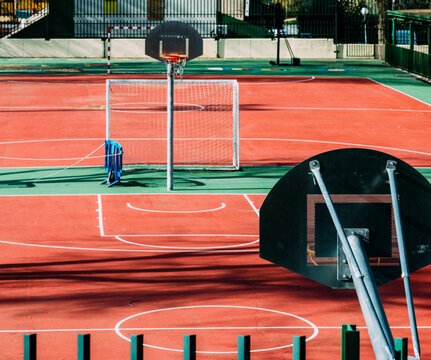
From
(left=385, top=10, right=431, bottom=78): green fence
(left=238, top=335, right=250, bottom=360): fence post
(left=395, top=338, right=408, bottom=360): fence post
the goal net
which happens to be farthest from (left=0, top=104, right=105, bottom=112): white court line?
(left=395, top=338, right=408, bottom=360): fence post

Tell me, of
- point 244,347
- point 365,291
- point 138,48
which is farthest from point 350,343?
point 138,48

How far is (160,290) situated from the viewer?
41.9 ft

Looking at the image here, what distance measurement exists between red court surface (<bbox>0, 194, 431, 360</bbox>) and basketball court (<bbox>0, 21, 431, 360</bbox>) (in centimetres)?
2

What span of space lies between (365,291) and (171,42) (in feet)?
55.2

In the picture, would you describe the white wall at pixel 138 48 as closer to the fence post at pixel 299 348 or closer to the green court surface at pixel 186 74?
the green court surface at pixel 186 74

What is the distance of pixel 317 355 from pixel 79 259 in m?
5.40

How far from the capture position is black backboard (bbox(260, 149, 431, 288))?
4.86 m

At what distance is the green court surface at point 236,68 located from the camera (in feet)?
144

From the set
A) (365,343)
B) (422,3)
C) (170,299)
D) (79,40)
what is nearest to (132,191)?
(170,299)

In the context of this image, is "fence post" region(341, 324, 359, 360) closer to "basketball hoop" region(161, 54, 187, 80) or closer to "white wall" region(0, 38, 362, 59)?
"basketball hoop" region(161, 54, 187, 80)

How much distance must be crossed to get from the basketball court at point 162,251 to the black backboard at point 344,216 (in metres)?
4.44

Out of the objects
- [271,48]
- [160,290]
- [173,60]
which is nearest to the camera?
[160,290]

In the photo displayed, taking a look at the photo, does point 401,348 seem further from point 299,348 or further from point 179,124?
point 179,124

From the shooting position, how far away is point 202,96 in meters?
35.6
